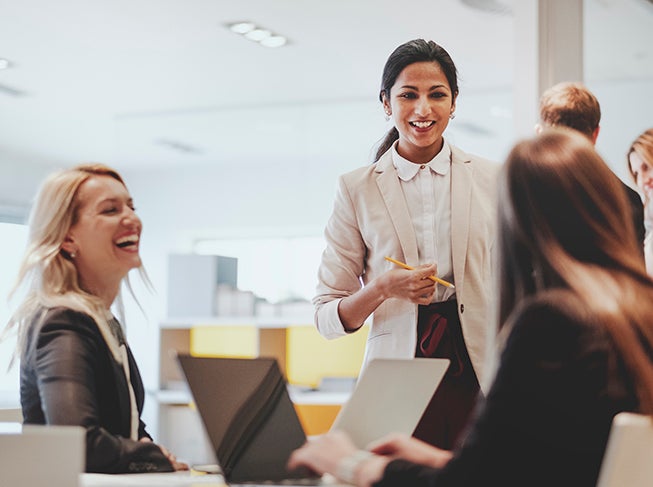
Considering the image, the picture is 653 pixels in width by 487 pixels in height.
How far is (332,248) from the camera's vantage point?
257cm

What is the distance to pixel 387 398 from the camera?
1.73 metres

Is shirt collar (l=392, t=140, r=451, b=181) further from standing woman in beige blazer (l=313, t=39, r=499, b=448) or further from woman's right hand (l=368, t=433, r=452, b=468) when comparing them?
woman's right hand (l=368, t=433, r=452, b=468)

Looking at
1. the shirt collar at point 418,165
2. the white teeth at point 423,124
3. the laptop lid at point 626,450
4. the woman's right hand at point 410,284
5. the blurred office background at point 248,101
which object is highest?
the blurred office background at point 248,101

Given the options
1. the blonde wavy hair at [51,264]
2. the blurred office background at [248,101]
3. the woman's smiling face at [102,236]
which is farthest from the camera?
the blurred office background at [248,101]

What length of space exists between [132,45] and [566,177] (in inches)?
195

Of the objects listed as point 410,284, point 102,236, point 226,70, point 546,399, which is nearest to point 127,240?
point 102,236

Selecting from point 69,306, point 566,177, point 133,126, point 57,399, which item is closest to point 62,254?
point 69,306

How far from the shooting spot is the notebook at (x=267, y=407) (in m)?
1.63

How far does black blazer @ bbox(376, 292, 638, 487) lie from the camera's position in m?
1.31

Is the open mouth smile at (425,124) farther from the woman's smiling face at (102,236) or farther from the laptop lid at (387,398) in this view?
the laptop lid at (387,398)

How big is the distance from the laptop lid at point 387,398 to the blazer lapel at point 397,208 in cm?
72

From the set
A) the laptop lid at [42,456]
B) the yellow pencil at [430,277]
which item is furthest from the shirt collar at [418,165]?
the laptop lid at [42,456]

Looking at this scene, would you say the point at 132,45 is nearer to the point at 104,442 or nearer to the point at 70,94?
the point at 70,94

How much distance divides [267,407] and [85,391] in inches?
14.1
